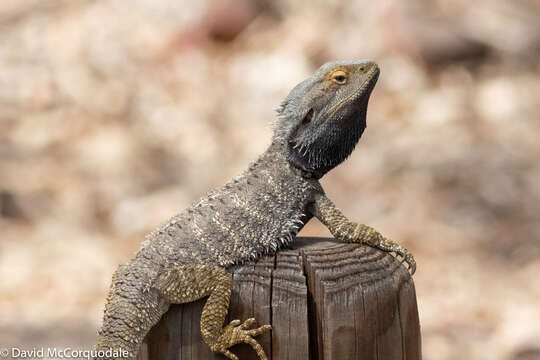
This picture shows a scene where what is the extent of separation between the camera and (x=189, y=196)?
407 inches

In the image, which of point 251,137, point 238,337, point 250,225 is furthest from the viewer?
point 251,137

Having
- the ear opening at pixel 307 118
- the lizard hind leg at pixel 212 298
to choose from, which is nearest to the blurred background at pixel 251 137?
the ear opening at pixel 307 118

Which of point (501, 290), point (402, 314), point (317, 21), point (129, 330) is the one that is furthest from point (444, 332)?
point (317, 21)

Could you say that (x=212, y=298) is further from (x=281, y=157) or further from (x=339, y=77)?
(x=339, y=77)

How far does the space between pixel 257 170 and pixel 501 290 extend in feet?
17.9

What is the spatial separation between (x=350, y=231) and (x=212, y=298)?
0.93 meters

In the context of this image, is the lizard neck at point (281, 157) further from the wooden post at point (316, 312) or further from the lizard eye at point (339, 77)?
the wooden post at point (316, 312)

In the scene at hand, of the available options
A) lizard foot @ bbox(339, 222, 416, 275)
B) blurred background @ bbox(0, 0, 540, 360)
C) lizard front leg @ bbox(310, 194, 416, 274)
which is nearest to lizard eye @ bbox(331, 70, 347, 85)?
lizard front leg @ bbox(310, 194, 416, 274)

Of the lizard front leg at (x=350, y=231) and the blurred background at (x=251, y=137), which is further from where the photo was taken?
the blurred background at (x=251, y=137)

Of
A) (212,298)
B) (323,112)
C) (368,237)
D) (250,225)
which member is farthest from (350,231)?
→ (212,298)

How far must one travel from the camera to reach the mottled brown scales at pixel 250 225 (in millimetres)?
3701

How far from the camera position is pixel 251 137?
11.0 metres

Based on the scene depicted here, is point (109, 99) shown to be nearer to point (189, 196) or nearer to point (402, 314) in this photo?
point (189, 196)

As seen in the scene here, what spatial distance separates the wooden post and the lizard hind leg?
0.21 feet
